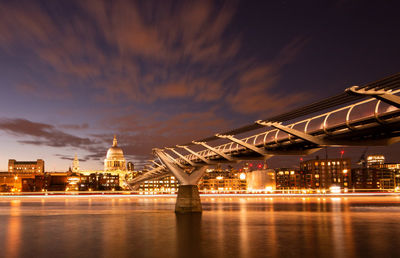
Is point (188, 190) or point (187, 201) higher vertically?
point (188, 190)

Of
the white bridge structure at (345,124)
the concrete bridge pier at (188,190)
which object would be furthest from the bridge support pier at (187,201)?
the white bridge structure at (345,124)

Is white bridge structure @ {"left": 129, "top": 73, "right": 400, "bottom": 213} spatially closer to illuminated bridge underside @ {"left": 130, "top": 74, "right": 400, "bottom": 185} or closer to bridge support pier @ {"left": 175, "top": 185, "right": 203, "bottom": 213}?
illuminated bridge underside @ {"left": 130, "top": 74, "right": 400, "bottom": 185}

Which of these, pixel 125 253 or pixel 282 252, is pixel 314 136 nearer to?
pixel 282 252

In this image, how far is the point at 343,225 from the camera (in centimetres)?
4241

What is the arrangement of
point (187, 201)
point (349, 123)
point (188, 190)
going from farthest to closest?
point (187, 201), point (188, 190), point (349, 123)

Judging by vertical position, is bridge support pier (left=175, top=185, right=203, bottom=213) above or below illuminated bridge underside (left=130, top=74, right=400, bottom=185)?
below

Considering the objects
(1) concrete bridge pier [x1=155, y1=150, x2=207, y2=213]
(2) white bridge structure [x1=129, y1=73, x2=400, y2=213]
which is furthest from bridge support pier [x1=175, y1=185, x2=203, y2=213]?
(2) white bridge structure [x1=129, y1=73, x2=400, y2=213]

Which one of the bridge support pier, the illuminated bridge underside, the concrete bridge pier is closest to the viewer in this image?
the illuminated bridge underside

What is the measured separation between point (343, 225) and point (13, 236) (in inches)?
1292

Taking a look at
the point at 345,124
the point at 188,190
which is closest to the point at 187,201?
the point at 188,190

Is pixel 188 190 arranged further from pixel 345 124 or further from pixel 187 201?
pixel 345 124

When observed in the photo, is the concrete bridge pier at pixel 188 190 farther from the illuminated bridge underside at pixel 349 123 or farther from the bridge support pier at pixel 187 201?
the illuminated bridge underside at pixel 349 123

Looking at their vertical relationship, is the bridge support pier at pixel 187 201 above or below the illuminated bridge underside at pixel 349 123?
below

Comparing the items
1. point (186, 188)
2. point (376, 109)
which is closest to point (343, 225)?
point (186, 188)
